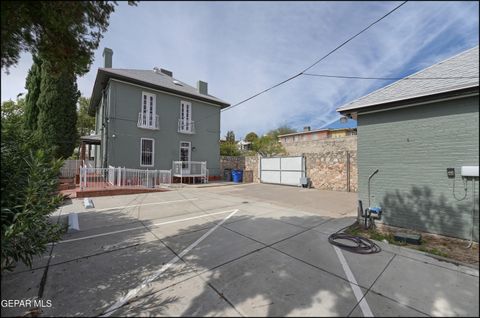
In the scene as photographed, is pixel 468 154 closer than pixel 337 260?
Yes

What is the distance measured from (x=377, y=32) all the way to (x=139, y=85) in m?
13.7

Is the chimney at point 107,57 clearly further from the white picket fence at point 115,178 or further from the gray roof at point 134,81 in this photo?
the white picket fence at point 115,178

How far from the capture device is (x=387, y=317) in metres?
2.12

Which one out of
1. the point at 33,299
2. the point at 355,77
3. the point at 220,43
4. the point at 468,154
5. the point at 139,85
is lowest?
the point at 33,299

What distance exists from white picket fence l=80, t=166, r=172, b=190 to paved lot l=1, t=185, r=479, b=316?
20.1 feet

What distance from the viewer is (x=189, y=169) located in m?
14.6

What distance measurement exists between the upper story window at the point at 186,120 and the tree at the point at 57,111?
6.50 metres

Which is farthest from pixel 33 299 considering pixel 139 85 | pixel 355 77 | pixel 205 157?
pixel 205 157

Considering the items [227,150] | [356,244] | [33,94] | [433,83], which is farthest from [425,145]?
[227,150]

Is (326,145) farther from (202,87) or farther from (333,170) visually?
(202,87)

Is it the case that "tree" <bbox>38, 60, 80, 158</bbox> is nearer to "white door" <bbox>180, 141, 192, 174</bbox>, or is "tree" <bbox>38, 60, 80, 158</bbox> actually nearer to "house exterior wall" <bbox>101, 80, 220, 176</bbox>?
"house exterior wall" <bbox>101, 80, 220, 176</bbox>

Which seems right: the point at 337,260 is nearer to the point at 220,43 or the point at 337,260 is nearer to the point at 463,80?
the point at 463,80

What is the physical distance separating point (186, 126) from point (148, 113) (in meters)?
2.88

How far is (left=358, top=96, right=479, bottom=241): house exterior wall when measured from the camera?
3.21 metres
